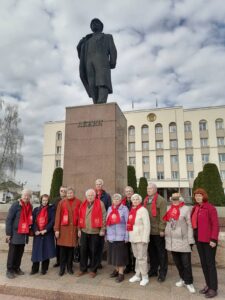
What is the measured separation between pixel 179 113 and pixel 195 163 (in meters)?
8.53

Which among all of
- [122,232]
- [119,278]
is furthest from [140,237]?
[119,278]

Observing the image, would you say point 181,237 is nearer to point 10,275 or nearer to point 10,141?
point 10,275

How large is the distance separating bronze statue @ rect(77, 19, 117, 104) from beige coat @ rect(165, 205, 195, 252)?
4.81m

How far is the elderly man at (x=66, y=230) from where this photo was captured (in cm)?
508

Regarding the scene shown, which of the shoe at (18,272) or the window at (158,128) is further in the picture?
the window at (158,128)

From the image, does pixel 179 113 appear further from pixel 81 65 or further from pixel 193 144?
pixel 81 65

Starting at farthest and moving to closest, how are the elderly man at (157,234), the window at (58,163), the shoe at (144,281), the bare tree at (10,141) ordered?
1. the window at (58,163)
2. the bare tree at (10,141)
3. the elderly man at (157,234)
4. the shoe at (144,281)

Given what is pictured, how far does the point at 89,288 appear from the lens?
14.2 ft

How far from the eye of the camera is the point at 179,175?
131ft

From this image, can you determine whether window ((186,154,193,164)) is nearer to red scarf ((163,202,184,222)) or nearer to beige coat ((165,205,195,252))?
red scarf ((163,202,184,222))

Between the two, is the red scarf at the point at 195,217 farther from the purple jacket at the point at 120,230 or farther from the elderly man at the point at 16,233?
the elderly man at the point at 16,233

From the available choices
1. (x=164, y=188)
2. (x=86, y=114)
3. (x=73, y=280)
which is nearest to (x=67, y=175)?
(x=86, y=114)

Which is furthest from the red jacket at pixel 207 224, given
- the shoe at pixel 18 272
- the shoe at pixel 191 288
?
the shoe at pixel 18 272

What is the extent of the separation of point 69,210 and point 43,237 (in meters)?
0.77
